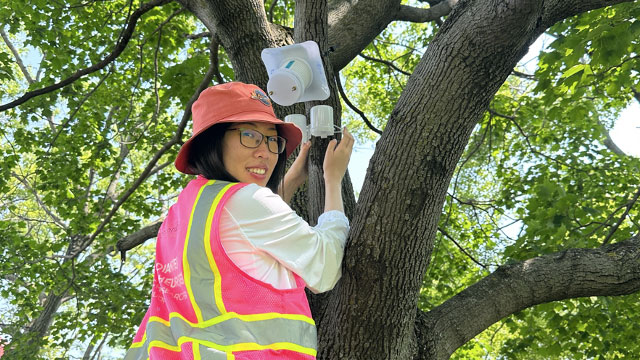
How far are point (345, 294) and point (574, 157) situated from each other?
5385mm

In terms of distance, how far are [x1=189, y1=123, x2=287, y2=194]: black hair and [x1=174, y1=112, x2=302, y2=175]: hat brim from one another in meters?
0.03

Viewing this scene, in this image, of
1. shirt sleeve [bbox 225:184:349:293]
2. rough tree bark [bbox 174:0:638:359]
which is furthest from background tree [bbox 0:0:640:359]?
shirt sleeve [bbox 225:184:349:293]

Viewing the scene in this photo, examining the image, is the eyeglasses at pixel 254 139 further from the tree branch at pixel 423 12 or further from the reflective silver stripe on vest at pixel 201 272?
the tree branch at pixel 423 12

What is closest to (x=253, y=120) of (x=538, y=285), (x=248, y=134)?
(x=248, y=134)

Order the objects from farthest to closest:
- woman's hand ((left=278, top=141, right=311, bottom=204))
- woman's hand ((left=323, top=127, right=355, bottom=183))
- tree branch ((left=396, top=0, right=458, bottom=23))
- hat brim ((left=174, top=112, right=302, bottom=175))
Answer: tree branch ((left=396, top=0, right=458, bottom=23)) → woman's hand ((left=278, top=141, right=311, bottom=204)) → woman's hand ((left=323, top=127, right=355, bottom=183)) → hat brim ((left=174, top=112, right=302, bottom=175))

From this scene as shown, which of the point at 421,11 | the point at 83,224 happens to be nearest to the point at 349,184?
the point at 421,11

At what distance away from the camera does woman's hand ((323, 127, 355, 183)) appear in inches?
82.1

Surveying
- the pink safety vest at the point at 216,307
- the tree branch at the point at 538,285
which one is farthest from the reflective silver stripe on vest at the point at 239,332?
the tree branch at the point at 538,285

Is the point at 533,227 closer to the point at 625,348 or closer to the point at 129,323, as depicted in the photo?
the point at 625,348

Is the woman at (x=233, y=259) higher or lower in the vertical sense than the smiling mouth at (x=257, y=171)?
lower

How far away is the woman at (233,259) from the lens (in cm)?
159

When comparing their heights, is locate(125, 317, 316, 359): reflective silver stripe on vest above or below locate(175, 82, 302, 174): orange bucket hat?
below

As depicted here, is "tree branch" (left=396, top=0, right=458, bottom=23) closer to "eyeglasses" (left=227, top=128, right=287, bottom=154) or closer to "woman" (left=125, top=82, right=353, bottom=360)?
"eyeglasses" (left=227, top=128, right=287, bottom=154)

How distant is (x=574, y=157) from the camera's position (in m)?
6.62
